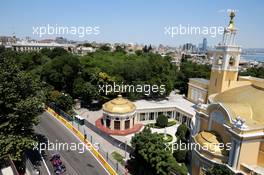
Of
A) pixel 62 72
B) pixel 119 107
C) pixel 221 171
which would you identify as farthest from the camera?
pixel 62 72

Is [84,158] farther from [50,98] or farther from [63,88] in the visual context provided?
[63,88]

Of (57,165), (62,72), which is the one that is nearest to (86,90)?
(62,72)

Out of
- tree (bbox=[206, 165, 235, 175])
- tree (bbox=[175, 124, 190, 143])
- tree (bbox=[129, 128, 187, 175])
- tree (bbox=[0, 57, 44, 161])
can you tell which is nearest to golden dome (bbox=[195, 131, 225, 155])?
tree (bbox=[206, 165, 235, 175])

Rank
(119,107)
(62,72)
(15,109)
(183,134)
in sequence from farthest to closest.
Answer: (62,72), (119,107), (183,134), (15,109)

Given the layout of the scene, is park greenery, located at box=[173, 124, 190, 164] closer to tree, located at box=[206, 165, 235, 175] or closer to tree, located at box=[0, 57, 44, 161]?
tree, located at box=[206, 165, 235, 175]

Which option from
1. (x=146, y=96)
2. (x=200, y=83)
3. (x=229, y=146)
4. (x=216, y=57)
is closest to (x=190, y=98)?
(x=200, y=83)

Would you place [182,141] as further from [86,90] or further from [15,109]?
[86,90]
